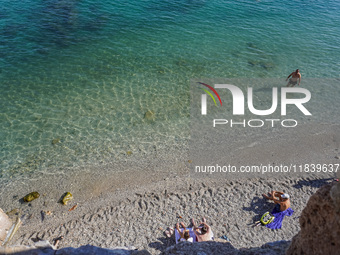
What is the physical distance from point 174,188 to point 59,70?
12642 mm

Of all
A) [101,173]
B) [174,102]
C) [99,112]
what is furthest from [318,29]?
[101,173]

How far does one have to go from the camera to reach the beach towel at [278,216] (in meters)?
9.61

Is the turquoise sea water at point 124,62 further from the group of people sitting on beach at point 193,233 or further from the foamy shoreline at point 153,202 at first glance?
the group of people sitting on beach at point 193,233

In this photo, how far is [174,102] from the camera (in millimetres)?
16438

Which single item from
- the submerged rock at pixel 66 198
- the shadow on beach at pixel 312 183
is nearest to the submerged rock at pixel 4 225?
the submerged rock at pixel 66 198

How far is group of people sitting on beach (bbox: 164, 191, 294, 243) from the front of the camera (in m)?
8.93

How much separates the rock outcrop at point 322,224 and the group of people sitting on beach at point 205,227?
401 cm

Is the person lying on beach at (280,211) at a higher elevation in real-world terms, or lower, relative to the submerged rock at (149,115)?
lower

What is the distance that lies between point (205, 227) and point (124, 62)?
14353 millimetres

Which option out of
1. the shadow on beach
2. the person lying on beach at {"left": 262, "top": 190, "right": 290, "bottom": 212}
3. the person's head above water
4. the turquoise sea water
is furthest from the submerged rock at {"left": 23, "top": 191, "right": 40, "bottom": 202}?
the shadow on beach

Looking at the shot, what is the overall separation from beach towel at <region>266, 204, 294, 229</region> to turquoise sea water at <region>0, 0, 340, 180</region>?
5.61 meters

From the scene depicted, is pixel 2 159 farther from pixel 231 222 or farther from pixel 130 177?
pixel 231 222

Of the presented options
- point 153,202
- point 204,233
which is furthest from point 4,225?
point 204,233

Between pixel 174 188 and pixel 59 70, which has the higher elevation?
pixel 59 70
